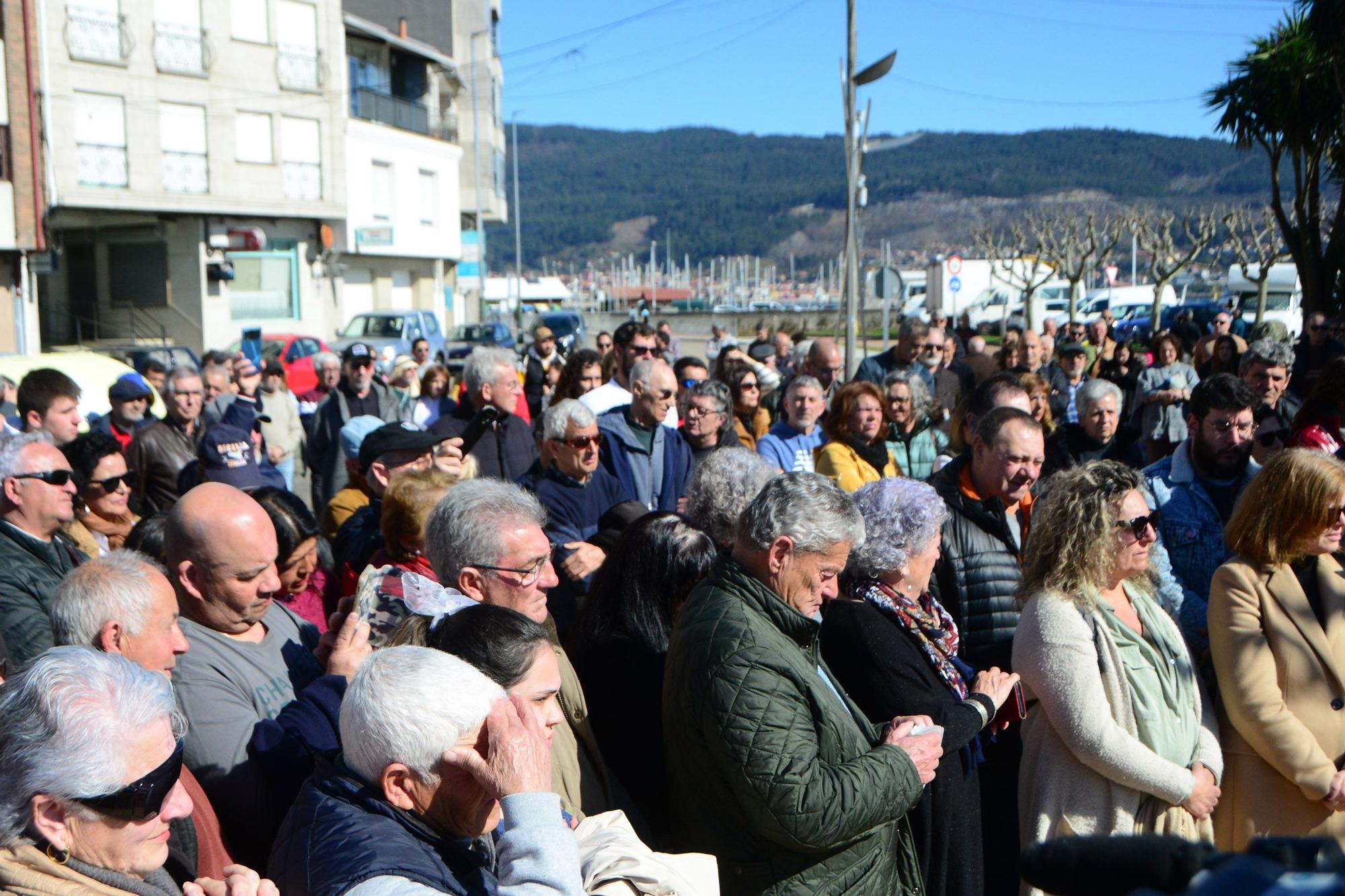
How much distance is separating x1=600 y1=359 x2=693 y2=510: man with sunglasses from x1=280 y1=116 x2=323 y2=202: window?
27821mm

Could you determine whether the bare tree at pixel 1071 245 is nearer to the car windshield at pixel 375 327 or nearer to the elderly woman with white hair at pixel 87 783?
the car windshield at pixel 375 327

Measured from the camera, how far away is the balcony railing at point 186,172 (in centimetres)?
2922

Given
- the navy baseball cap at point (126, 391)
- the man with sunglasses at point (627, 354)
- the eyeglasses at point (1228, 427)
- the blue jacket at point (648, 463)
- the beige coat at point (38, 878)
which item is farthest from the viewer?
the navy baseball cap at point (126, 391)

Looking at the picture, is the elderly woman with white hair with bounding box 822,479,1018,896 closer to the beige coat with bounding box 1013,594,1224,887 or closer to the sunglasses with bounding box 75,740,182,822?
the beige coat with bounding box 1013,594,1224,887

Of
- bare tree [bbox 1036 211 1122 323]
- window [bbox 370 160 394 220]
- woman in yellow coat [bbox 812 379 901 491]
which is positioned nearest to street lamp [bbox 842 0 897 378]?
woman in yellow coat [bbox 812 379 901 491]

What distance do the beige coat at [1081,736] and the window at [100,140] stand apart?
28913mm

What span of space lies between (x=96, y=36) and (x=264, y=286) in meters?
7.24

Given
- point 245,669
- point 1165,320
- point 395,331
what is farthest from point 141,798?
point 1165,320

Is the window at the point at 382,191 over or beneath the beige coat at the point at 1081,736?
over

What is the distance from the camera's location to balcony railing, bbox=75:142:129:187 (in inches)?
1081

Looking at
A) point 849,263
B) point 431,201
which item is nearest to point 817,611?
point 849,263

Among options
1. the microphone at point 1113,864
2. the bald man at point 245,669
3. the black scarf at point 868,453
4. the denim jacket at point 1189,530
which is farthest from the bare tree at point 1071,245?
the microphone at point 1113,864

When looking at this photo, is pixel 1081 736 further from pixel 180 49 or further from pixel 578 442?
pixel 180 49

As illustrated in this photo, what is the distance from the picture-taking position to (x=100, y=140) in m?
27.8
